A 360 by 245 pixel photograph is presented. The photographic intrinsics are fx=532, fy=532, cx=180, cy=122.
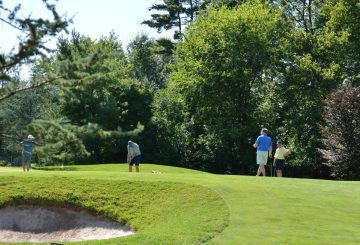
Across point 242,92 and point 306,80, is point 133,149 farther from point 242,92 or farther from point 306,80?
point 306,80

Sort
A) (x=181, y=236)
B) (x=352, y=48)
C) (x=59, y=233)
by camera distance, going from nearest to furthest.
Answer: (x=181, y=236) → (x=59, y=233) → (x=352, y=48)

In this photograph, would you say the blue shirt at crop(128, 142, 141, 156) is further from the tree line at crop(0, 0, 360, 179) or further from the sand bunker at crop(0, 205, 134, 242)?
the tree line at crop(0, 0, 360, 179)

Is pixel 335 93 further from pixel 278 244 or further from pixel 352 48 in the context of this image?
pixel 278 244

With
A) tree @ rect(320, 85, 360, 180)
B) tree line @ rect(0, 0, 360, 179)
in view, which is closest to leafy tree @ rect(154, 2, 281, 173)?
tree line @ rect(0, 0, 360, 179)

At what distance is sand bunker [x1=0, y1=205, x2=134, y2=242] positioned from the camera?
17.1 meters

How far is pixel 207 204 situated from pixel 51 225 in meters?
5.59

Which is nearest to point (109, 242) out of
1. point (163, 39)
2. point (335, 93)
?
point (335, 93)

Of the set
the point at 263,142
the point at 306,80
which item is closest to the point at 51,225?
the point at 263,142

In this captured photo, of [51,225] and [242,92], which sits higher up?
[242,92]

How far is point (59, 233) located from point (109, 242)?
14.9 ft

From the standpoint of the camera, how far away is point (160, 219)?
16.0m

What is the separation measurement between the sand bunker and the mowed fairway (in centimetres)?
32

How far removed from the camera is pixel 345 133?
114ft

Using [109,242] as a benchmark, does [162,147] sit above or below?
above
